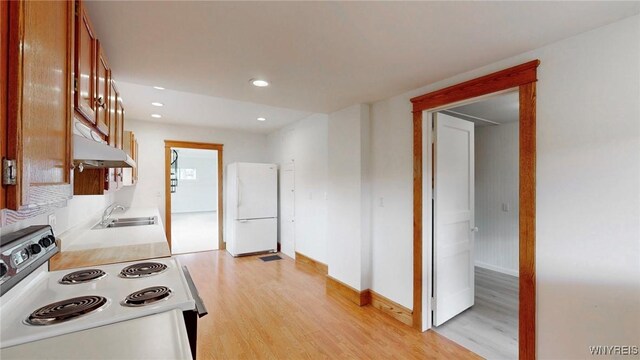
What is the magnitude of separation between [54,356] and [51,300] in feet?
1.80

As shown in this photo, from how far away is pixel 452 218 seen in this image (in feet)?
9.28

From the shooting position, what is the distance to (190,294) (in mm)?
1319

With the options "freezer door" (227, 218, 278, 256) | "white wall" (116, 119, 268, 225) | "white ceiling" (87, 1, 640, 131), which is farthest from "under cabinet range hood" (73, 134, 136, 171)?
"white wall" (116, 119, 268, 225)

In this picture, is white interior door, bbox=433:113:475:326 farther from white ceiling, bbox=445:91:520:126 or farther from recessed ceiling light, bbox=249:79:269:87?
recessed ceiling light, bbox=249:79:269:87

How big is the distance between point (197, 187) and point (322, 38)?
11.5 meters

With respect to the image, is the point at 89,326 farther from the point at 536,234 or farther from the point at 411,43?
the point at 536,234

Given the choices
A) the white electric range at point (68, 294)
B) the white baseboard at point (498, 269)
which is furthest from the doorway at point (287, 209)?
the white electric range at point (68, 294)

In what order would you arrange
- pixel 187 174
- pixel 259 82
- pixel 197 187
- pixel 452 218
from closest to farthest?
pixel 259 82
pixel 452 218
pixel 187 174
pixel 197 187

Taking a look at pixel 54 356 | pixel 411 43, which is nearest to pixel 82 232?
pixel 54 356

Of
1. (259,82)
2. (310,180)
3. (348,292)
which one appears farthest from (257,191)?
(259,82)

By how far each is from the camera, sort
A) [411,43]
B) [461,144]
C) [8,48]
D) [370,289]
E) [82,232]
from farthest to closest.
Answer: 1. [370,289]
2. [461,144]
3. [82,232]
4. [411,43]
5. [8,48]

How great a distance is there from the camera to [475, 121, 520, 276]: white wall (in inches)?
163

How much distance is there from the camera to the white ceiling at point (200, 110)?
134 inches

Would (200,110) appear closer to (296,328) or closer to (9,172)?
(296,328)
